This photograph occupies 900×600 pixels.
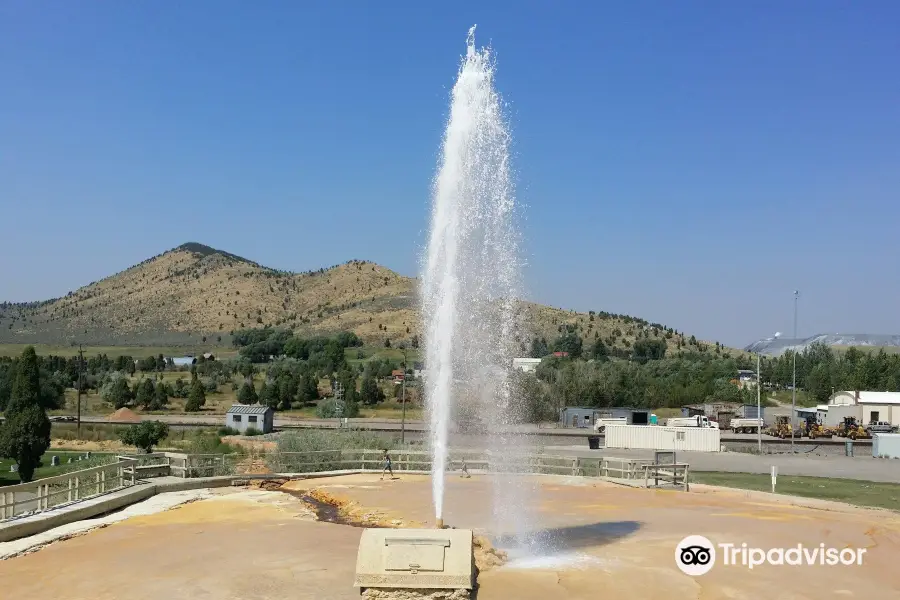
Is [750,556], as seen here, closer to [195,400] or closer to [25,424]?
[25,424]

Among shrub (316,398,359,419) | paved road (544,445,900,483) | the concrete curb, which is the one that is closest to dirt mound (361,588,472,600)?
the concrete curb

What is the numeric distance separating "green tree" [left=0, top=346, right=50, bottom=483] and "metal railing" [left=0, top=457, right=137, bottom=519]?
1735 cm

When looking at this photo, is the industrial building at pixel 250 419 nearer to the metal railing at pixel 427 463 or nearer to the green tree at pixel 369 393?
the green tree at pixel 369 393

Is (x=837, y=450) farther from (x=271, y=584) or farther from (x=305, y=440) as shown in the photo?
(x=271, y=584)

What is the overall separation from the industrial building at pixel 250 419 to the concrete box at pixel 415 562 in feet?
195

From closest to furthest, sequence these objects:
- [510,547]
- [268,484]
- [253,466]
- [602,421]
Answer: [510,547]
[268,484]
[253,466]
[602,421]

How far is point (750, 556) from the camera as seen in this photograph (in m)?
17.8

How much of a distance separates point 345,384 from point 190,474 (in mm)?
72750

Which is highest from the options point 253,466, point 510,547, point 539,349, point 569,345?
point 569,345

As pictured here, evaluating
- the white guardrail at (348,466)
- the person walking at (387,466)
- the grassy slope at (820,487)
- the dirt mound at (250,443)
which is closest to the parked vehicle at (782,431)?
the grassy slope at (820,487)

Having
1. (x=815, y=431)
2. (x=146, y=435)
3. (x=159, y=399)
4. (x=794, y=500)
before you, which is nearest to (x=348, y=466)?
(x=794, y=500)

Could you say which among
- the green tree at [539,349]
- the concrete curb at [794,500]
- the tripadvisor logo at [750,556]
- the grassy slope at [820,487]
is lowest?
the grassy slope at [820,487]

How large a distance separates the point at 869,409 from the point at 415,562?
281ft

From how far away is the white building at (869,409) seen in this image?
8438cm
